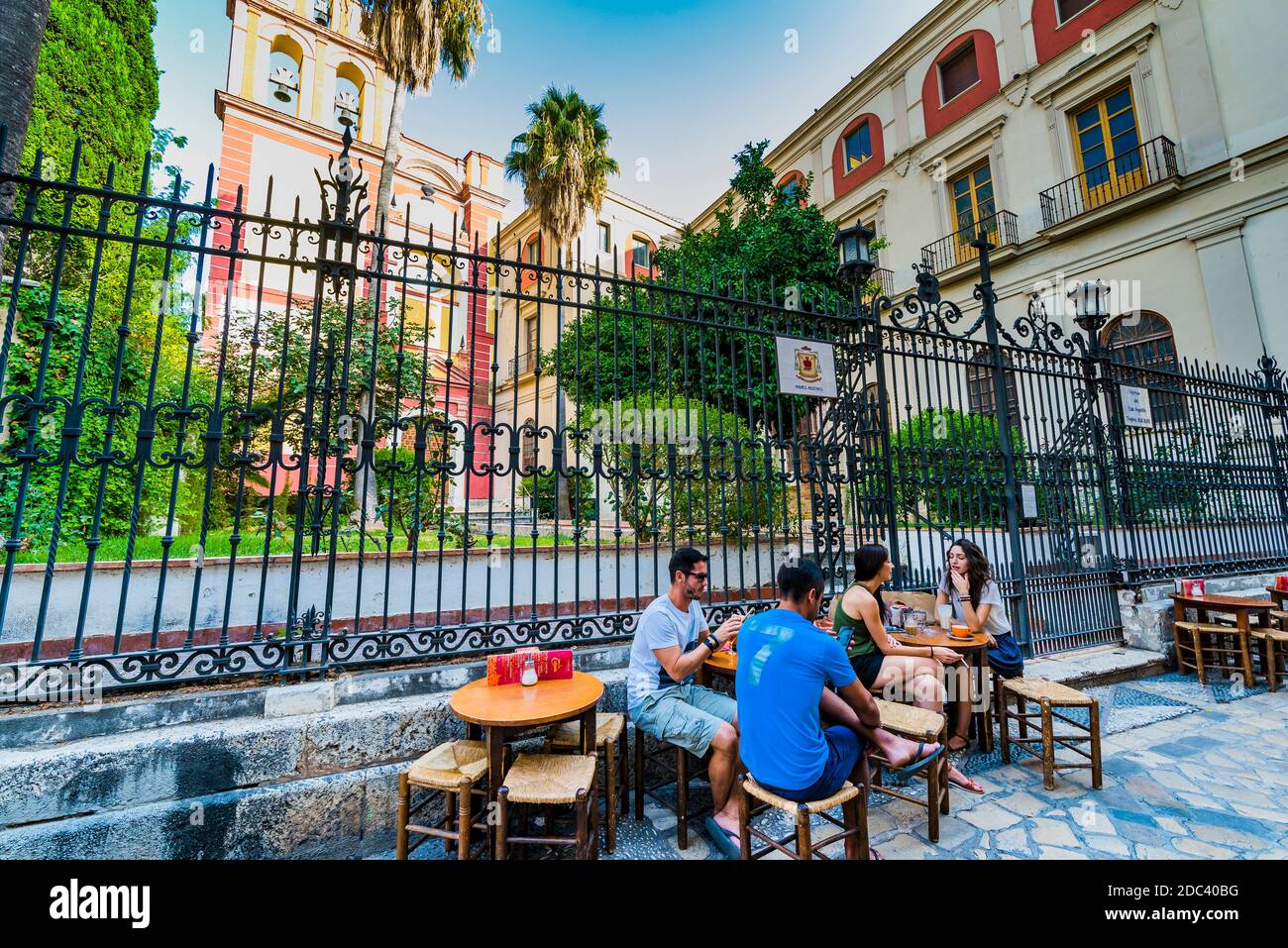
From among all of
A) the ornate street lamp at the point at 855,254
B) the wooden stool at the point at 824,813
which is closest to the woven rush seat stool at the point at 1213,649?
the ornate street lamp at the point at 855,254

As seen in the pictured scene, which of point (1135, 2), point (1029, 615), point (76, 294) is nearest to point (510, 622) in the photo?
point (1029, 615)

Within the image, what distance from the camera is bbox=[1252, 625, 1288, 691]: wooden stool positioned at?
5516mm

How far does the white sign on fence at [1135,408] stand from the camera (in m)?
7.13

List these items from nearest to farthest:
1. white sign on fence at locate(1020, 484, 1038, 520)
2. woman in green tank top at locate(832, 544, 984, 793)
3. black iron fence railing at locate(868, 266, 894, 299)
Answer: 1. woman in green tank top at locate(832, 544, 984, 793)
2. white sign on fence at locate(1020, 484, 1038, 520)
3. black iron fence railing at locate(868, 266, 894, 299)

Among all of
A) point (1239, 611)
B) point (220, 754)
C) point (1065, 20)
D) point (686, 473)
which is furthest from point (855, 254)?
point (1065, 20)

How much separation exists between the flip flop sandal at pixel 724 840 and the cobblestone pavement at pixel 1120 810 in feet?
0.20

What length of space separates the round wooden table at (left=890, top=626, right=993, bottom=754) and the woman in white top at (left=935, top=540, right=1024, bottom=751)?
0.54ft

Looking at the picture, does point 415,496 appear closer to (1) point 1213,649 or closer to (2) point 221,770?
(2) point 221,770

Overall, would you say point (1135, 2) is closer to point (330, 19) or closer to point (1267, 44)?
point (1267, 44)

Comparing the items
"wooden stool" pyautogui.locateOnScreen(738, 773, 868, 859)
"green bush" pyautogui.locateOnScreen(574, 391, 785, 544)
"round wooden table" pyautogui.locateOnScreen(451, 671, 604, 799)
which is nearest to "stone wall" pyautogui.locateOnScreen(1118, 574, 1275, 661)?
"green bush" pyautogui.locateOnScreen(574, 391, 785, 544)

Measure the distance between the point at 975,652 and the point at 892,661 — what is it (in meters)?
0.86

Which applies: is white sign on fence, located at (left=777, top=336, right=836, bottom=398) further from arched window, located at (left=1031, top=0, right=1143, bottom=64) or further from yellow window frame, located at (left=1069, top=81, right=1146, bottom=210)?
arched window, located at (left=1031, top=0, right=1143, bottom=64)

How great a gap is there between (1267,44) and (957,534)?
1351 centimetres

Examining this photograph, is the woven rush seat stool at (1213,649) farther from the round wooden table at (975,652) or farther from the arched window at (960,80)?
the arched window at (960,80)
